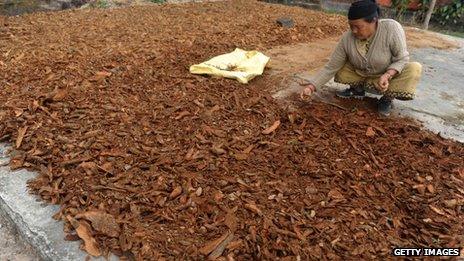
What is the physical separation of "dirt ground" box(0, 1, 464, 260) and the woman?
0.23m

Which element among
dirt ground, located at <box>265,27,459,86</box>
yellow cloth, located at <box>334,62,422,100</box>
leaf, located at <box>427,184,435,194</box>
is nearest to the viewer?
leaf, located at <box>427,184,435,194</box>

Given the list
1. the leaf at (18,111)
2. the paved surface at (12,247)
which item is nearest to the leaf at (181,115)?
the leaf at (18,111)

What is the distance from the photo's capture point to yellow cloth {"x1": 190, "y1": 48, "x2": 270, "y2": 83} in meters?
3.85

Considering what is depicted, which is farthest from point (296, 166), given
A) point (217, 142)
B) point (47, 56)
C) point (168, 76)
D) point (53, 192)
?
point (47, 56)

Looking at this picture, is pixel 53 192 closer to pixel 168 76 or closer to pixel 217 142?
pixel 217 142

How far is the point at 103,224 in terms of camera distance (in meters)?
2.14

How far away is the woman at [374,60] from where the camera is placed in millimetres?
3008

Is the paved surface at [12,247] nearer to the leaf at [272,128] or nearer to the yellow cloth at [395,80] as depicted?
the leaf at [272,128]

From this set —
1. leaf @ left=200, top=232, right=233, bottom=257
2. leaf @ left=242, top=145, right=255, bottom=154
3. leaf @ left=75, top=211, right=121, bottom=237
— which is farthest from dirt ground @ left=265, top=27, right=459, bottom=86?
leaf @ left=75, top=211, right=121, bottom=237

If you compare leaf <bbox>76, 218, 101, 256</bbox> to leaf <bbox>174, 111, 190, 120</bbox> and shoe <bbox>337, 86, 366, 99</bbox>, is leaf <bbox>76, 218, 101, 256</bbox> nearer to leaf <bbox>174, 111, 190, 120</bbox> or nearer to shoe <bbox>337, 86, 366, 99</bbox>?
leaf <bbox>174, 111, 190, 120</bbox>

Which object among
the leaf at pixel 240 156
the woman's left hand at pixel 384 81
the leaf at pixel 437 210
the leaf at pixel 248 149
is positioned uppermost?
the woman's left hand at pixel 384 81

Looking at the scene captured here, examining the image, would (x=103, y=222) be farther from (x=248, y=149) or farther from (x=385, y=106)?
(x=385, y=106)

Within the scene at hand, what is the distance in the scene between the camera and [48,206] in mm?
2318

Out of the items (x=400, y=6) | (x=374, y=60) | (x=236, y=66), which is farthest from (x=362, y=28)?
(x=400, y=6)
